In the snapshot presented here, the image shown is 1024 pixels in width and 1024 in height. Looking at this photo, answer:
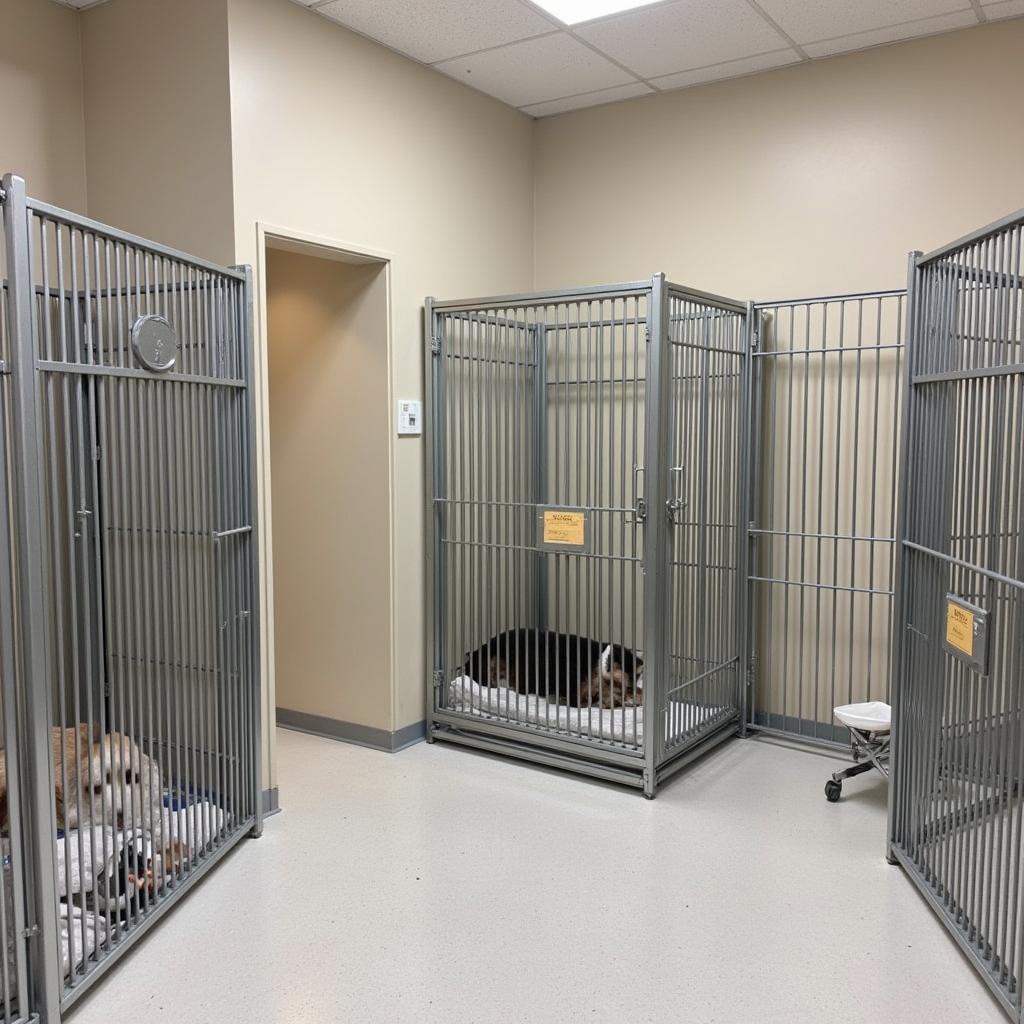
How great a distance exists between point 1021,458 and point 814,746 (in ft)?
7.62

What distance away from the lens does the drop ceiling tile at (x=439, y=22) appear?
3.54 m

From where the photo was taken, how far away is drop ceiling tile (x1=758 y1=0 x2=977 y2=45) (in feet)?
11.6

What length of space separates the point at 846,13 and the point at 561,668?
294 cm

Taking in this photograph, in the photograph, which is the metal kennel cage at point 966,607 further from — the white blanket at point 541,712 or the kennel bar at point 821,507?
the white blanket at point 541,712

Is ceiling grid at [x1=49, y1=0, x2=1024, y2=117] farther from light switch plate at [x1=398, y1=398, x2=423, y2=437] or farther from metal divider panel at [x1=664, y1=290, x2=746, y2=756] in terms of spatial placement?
light switch plate at [x1=398, y1=398, x2=423, y2=437]

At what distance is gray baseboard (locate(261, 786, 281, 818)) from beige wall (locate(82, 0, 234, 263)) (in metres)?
1.98

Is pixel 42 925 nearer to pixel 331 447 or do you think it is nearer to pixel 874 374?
pixel 331 447

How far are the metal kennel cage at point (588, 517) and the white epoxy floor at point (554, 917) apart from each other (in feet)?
1.16

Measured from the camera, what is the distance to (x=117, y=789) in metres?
2.65

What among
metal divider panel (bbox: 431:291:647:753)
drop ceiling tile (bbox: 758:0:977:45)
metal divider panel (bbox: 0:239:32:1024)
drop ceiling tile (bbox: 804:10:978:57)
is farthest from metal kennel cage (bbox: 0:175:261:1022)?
drop ceiling tile (bbox: 804:10:978:57)

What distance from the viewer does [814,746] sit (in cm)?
425

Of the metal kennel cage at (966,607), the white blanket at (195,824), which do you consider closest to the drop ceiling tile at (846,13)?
the metal kennel cage at (966,607)

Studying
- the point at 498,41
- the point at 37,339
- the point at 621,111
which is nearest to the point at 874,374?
the point at 621,111

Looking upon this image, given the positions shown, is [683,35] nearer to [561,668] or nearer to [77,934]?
[561,668]
